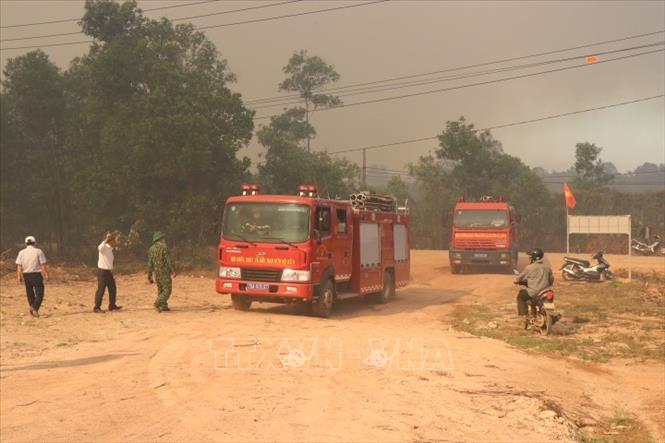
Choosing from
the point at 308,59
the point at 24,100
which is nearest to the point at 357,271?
the point at 24,100

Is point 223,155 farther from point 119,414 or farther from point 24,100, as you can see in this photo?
point 119,414

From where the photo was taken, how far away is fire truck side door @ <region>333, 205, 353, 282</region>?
1543 centimetres

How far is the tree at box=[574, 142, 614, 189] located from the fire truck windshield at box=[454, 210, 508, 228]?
31.7 metres

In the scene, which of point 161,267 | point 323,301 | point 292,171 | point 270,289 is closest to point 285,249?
point 270,289

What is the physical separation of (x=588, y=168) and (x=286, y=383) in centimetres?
5296

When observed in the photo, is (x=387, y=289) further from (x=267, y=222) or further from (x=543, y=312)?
(x=543, y=312)

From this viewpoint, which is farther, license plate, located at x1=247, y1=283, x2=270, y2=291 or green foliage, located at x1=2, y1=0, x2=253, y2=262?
green foliage, located at x1=2, y1=0, x2=253, y2=262

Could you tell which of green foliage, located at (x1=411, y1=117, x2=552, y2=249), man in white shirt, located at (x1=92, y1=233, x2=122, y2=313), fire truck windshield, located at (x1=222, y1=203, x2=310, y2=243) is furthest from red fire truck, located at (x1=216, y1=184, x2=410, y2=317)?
green foliage, located at (x1=411, y1=117, x2=552, y2=249)

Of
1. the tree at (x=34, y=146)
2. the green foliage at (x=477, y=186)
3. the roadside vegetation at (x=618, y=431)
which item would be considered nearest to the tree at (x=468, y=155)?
the green foliage at (x=477, y=186)

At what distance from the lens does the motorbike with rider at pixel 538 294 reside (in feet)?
43.8

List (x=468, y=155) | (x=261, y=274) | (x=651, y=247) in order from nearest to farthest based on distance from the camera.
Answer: (x=261, y=274), (x=651, y=247), (x=468, y=155)

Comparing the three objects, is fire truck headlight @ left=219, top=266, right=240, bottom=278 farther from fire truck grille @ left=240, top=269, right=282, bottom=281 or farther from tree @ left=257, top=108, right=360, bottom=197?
tree @ left=257, top=108, right=360, bottom=197

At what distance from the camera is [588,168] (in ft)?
183

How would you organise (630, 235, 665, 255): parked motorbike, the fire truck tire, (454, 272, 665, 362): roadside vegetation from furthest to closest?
(630, 235, 665, 255): parked motorbike
the fire truck tire
(454, 272, 665, 362): roadside vegetation
